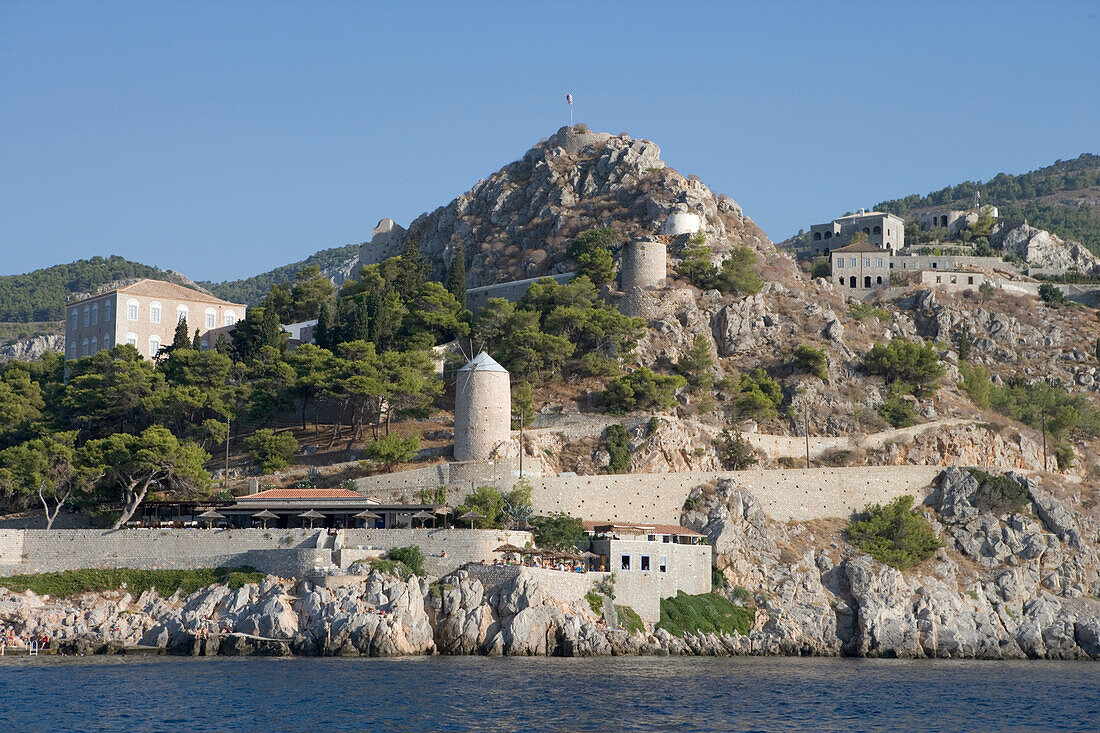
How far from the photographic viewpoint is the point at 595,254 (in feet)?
259

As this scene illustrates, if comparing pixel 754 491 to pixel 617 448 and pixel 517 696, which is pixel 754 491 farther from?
pixel 517 696

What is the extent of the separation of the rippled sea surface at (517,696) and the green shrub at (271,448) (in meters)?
16.4

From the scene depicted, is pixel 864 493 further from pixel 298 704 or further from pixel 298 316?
pixel 298 316

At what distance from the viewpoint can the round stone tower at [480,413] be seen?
5812cm

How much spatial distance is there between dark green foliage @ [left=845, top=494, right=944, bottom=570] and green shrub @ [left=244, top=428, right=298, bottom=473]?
25.8 m

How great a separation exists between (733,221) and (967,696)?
52427 millimetres

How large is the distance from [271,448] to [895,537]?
28.7 meters

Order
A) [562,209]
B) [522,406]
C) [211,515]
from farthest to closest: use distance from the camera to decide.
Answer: [562,209]
[522,406]
[211,515]

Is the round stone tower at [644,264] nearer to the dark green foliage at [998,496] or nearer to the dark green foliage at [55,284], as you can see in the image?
the dark green foliage at [998,496]

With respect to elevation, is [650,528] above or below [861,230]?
below

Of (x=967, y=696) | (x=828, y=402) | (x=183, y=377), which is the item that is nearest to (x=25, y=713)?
(x=967, y=696)

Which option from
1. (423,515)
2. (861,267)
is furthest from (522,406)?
(861,267)

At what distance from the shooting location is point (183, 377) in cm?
6862

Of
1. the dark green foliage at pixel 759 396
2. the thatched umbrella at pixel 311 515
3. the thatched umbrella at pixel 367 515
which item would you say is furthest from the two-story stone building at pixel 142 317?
the dark green foliage at pixel 759 396
